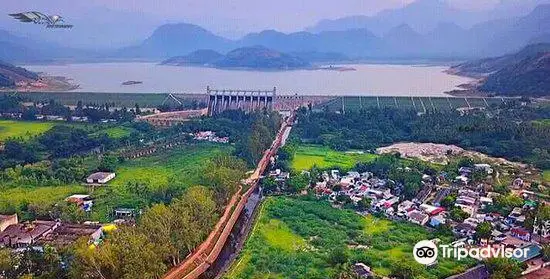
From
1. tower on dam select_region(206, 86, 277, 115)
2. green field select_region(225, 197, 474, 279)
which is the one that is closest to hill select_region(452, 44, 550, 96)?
tower on dam select_region(206, 86, 277, 115)

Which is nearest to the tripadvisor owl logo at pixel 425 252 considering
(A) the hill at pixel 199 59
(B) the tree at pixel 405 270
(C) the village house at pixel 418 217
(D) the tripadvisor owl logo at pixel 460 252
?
(D) the tripadvisor owl logo at pixel 460 252

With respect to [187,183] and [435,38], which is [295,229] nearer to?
[187,183]

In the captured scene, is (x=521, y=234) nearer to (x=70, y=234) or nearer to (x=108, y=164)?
(x=70, y=234)

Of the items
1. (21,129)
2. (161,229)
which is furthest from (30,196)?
(21,129)

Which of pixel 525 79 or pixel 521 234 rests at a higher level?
pixel 525 79

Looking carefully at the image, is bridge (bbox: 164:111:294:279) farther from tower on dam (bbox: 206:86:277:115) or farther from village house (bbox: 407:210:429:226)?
tower on dam (bbox: 206:86:277:115)

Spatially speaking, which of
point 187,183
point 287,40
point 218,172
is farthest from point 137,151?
point 287,40
